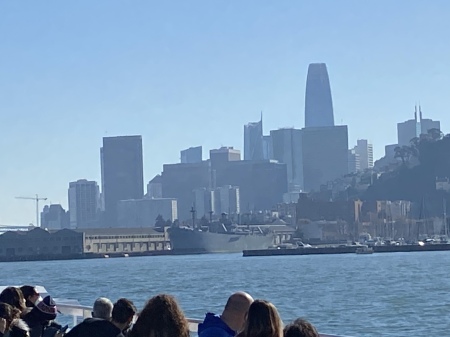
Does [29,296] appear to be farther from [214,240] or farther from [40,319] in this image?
[214,240]

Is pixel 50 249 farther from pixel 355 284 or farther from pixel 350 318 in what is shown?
pixel 350 318

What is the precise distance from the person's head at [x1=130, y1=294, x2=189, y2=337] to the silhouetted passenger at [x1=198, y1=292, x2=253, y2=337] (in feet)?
2.07

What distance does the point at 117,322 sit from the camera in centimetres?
647

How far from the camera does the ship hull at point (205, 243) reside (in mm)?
166250

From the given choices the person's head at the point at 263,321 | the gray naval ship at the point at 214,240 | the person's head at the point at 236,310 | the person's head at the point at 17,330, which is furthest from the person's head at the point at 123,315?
the gray naval ship at the point at 214,240

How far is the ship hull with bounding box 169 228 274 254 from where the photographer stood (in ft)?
545

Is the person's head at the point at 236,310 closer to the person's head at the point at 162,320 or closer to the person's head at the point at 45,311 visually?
the person's head at the point at 162,320

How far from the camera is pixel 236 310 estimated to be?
584 cm

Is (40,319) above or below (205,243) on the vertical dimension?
above

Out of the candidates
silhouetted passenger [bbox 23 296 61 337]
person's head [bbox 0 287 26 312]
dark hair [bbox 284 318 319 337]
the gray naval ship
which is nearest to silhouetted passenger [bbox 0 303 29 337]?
person's head [bbox 0 287 26 312]

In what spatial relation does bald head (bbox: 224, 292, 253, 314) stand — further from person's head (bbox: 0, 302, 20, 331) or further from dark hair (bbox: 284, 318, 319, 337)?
person's head (bbox: 0, 302, 20, 331)

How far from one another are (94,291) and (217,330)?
44.1 m

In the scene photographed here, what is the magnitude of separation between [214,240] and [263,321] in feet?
536

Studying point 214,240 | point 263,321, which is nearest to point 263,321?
point 263,321
